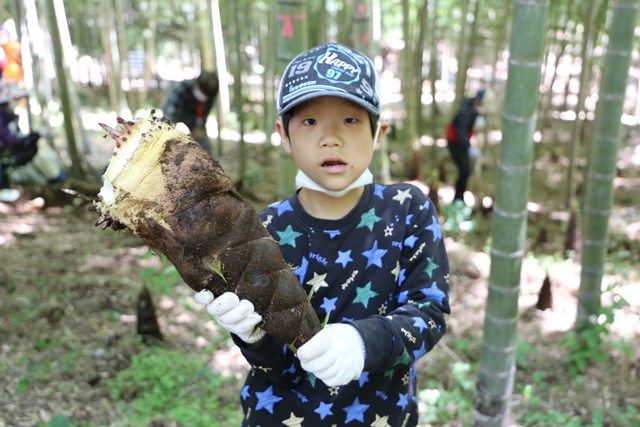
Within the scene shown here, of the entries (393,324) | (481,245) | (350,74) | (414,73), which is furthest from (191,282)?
(414,73)

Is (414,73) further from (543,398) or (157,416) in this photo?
(157,416)

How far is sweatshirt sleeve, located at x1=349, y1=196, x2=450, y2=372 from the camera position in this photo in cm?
121

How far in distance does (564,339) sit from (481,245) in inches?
105

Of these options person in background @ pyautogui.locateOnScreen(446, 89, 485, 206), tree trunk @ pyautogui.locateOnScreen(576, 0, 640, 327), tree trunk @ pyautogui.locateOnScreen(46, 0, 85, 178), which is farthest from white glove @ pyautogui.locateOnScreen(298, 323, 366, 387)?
person in background @ pyautogui.locateOnScreen(446, 89, 485, 206)

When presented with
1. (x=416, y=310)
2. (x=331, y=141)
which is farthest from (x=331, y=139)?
(x=416, y=310)

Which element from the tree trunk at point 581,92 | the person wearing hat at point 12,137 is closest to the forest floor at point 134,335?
the person wearing hat at point 12,137

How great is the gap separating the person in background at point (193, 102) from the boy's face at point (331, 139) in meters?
5.43

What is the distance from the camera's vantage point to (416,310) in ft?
4.35

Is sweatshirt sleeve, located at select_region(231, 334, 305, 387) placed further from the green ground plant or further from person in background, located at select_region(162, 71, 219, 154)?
person in background, located at select_region(162, 71, 219, 154)

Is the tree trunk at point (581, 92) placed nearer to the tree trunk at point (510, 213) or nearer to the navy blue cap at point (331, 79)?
the tree trunk at point (510, 213)

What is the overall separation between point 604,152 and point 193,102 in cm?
476

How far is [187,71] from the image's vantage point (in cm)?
2395

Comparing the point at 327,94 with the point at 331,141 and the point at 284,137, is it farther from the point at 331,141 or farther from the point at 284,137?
the point at 284,137

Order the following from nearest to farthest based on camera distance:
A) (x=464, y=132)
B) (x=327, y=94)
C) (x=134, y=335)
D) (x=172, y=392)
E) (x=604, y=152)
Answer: (x=327, y=94) < (x=172, y=392) < (x=604, y=152) < (x=134, y=335) < (x=464, y=132)
